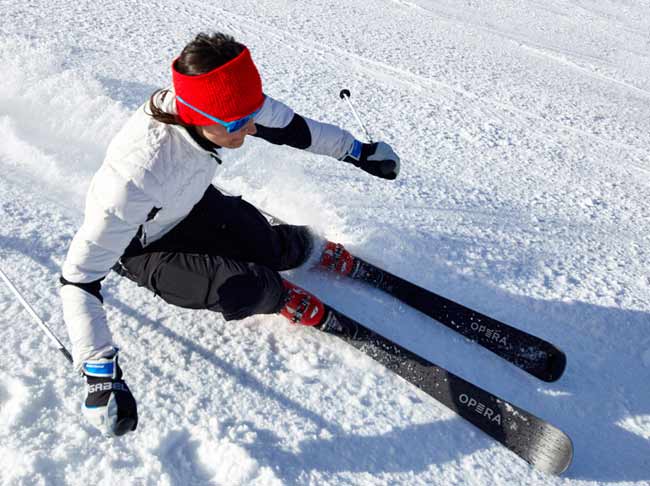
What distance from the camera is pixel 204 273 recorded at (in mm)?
2422

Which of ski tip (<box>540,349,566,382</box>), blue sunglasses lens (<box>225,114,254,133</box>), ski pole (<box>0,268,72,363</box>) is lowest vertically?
ski pole (<box>0,268,72,363</box>)

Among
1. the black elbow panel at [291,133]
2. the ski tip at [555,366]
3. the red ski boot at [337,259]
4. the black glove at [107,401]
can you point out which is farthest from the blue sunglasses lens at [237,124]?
the ski tip at [555,366]

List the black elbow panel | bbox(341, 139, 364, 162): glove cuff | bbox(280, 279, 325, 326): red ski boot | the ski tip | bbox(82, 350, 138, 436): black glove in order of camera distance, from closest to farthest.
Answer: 1. bbox(82, 350, 138, 436): black glove
2. bbox(280, 279, 325, 326): red ski boot
3. the ski tip
4. the black elbow panel
5. bbox(341, 139, 364, 162): glove cuff

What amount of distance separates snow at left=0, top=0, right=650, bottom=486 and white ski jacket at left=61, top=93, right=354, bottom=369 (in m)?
Answer: 0.46

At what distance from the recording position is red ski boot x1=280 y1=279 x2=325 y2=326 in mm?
2656

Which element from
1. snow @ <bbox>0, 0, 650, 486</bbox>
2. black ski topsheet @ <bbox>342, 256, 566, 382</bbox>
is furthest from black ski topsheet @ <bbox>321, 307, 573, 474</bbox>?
black ski topsheet @ <bbox>342, 256, 566, 382</bbox>

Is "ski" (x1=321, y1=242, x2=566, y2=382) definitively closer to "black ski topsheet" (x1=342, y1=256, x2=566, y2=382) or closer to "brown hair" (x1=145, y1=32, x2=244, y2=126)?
"black ski topsheet" (x1=342, y1=256, x2=566, y2=382)

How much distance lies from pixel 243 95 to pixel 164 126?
0.35m

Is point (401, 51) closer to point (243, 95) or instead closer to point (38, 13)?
point (38, 13)

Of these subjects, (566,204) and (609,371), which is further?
(566,204)

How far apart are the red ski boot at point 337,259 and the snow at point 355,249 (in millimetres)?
95

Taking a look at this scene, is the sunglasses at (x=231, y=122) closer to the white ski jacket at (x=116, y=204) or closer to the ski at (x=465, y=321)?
the white ski jacket at (x=116, y=204)

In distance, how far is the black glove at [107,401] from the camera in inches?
74.3

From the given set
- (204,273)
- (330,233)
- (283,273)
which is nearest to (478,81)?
(330,233)
